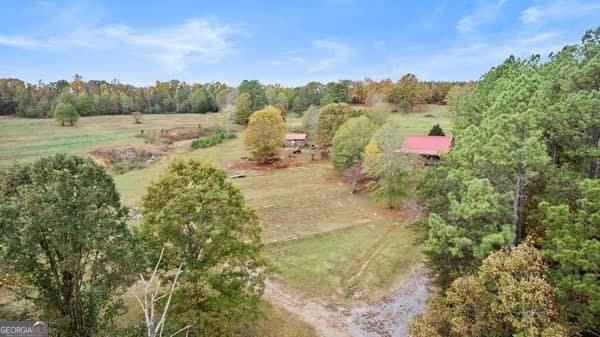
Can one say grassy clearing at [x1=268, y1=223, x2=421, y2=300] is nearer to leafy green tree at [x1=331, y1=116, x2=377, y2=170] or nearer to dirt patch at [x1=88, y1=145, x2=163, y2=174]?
leafy green tree at [x1=331, y1=116, x2=377, y2=170]

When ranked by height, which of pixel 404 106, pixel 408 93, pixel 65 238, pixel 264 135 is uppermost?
pixel 408 93

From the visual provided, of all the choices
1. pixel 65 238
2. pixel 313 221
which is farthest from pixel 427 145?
pixel 65 238

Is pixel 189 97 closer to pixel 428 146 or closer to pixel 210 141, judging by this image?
pixel 210 141

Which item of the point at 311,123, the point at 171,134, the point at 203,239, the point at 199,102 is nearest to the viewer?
the point at 203,239

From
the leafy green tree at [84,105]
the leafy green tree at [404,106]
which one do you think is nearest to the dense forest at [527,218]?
the leafy green tree at [404,106]

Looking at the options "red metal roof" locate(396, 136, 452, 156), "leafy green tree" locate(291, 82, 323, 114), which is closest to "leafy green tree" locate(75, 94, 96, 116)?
"leafy green tree" locate(291, 82, 323, 114)

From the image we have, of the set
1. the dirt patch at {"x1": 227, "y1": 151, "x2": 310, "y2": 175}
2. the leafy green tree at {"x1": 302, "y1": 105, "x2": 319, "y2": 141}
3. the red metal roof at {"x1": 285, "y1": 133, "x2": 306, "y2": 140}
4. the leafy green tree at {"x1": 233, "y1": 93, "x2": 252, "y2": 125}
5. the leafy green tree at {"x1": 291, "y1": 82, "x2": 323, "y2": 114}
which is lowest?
the dirt patch at {"x1": 227, "y1": 151, "x2": 310, "y2": 175}
